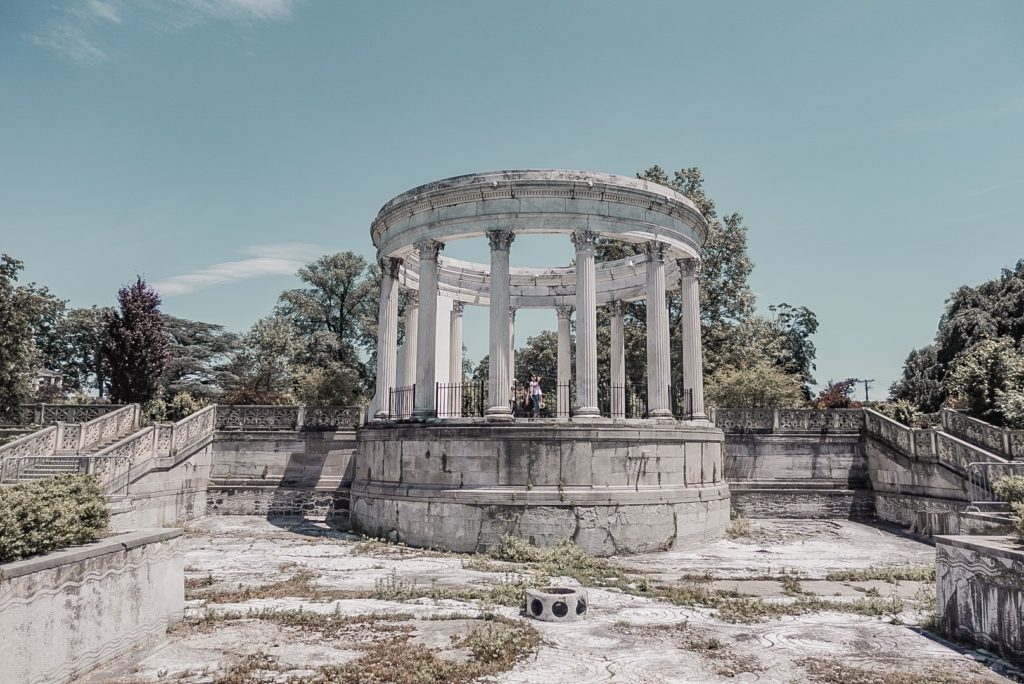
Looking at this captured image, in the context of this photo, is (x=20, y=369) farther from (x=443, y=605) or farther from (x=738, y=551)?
(x=738, y=551)

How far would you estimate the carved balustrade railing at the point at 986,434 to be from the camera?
23.0m

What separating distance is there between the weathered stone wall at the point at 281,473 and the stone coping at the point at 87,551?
60.7 feet

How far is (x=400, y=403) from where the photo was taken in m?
25.5

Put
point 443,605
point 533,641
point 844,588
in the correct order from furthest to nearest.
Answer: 1. point 844,588
2. point 443,605
3. point 533,641

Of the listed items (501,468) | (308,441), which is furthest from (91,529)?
(308,441)

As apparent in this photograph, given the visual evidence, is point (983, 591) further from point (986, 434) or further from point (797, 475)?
point (797, 475)

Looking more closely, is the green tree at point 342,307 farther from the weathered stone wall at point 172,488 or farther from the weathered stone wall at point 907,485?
the weathered stone wall at point 907,485

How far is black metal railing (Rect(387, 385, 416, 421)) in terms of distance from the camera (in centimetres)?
2485

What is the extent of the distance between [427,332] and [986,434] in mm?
20018


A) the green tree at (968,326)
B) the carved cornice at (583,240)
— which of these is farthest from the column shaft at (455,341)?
the green tree at (968,326)

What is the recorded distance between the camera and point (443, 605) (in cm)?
1293

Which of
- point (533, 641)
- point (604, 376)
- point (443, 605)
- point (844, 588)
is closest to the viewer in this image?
point (533, 641)

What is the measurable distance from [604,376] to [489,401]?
26.7 metres

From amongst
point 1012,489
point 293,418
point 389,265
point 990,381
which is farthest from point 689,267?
point 293,418
